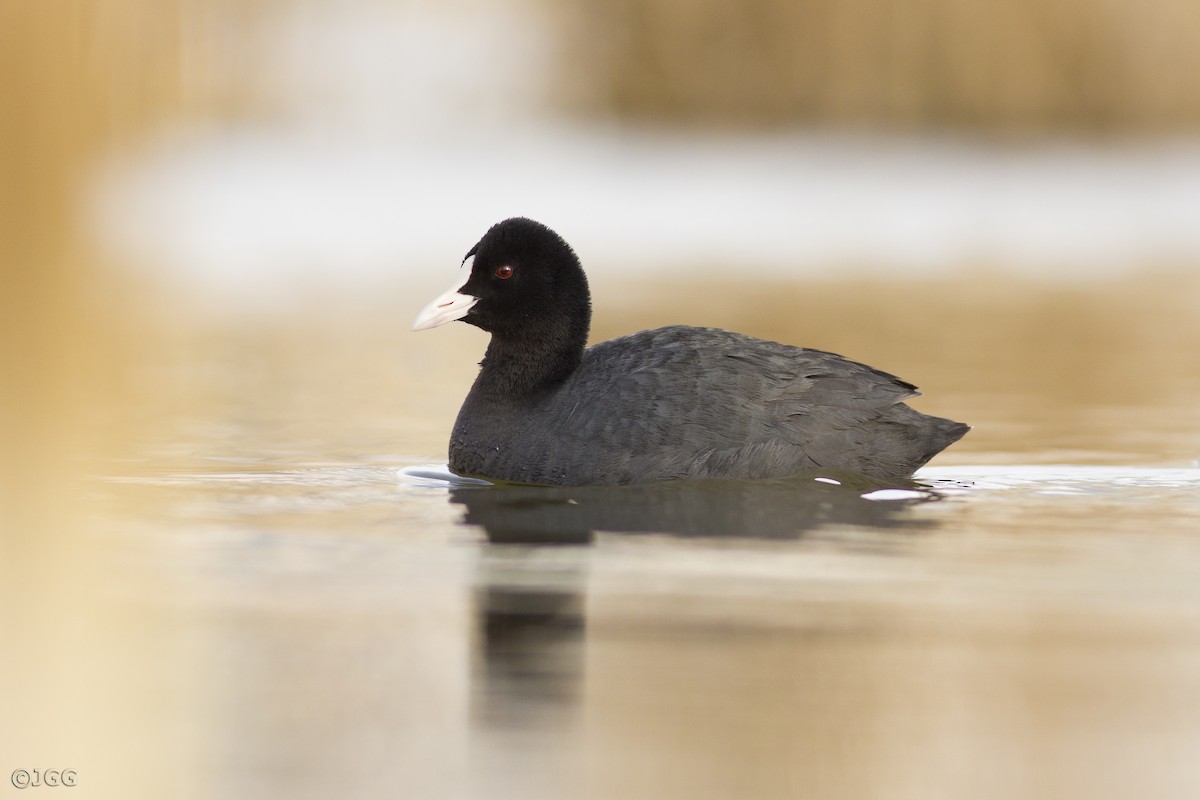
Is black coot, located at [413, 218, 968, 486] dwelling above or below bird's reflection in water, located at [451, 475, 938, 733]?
above

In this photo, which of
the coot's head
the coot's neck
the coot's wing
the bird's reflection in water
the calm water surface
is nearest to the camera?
the calm water surface

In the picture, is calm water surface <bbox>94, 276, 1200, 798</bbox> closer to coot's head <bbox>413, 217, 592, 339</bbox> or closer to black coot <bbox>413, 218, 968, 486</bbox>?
black coot <bbox>413, 218, 968, 486</bbox>

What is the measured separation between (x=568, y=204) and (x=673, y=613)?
11.0 meters

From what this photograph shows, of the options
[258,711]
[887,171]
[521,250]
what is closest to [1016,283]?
[887,171]

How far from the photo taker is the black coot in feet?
19.1

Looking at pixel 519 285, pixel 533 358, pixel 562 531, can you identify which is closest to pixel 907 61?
pixel 519 285

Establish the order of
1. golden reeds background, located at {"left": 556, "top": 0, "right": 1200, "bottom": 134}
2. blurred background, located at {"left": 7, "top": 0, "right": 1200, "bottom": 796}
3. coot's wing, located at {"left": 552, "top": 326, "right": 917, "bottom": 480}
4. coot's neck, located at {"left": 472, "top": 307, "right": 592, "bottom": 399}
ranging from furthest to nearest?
1. golden reeds background, located at {"left": 556, "top": 0, "right": 1200, "bottom": 134}
2. blurred background, located at {"left": 7, "top": 0, "right": 1200, "bottom": 796}
3. coot's neck, located at {"left": 472, "top": 307, "right": 592, "bottom": 399}
4. coot's wing, located at {"left": 552, "top": 326, "right": 917, "bottom": 480}

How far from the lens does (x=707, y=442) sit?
19.1 ft

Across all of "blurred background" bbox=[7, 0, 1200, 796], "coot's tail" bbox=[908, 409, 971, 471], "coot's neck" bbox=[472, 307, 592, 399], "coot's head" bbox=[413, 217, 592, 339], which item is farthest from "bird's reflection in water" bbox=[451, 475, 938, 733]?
"blurred background" bbox=[7, 0, 1200, 796]

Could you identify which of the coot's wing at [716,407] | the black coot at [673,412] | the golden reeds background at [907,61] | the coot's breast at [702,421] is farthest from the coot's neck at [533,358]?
the golden reeds background at [907,61]

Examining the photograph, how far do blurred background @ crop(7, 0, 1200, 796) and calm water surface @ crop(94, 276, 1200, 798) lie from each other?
16cm

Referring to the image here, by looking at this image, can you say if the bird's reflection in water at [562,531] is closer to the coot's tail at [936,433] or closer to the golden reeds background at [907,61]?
the coot's tail at [936,433]

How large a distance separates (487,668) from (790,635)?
2.24 ft

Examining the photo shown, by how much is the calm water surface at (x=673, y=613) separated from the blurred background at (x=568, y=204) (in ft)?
0.53
